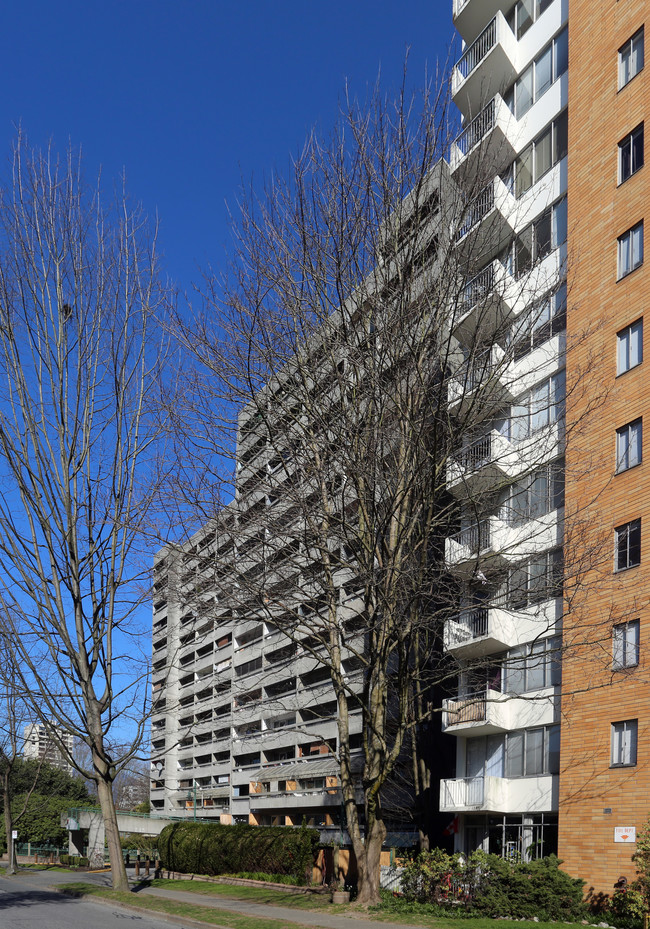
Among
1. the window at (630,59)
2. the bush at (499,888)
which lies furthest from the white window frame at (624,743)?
the window at (630,59)

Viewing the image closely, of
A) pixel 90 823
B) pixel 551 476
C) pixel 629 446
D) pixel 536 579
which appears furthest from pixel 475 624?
pixel 90 823

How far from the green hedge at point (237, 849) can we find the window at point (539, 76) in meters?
24.5

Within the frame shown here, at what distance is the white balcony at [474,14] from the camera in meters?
31.9

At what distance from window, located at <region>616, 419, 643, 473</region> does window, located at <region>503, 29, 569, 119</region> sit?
12.3 m

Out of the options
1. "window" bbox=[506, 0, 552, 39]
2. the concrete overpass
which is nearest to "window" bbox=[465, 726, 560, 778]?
"window" bbox=[506, 0, 552, 39]

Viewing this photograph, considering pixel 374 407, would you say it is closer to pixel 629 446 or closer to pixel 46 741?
pixel 629 446

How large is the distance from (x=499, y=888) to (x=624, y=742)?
489 centimetres

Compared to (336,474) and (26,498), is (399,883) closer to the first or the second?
(336,474)

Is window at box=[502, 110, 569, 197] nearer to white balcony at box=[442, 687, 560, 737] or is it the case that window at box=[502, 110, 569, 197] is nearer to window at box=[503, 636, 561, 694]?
window at box=[503, 636, 561, 694]

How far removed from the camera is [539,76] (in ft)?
95.8

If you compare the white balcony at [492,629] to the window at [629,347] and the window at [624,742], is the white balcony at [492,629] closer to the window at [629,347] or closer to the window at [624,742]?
the window at [624,742]

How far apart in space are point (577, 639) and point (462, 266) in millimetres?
10722

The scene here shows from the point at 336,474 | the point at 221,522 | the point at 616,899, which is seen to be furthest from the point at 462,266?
the point at 616,899

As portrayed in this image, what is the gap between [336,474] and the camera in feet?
62.1
